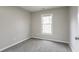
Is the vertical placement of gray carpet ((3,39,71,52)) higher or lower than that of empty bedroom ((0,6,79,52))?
lower

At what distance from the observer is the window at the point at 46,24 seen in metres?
4.64

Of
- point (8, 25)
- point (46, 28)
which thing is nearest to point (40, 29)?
point (46, 28)

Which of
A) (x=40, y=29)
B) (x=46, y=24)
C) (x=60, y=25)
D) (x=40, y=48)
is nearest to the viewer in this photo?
(x=40, y=48)

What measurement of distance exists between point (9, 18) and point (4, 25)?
497 millimetres

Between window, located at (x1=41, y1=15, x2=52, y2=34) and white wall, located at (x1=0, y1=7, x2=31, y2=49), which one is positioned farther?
window, located at (x1=41, y1=15, x2=52, y2=34)

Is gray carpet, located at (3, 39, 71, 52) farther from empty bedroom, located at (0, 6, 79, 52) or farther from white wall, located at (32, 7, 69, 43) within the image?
white wall, located at (32, 7, 69, 43)

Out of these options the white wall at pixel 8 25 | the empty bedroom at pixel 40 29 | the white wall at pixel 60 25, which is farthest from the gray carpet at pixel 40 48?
the white wall at pixel 60 25

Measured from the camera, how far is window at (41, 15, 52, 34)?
464cm

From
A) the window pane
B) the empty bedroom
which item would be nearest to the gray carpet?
the empty bedroom

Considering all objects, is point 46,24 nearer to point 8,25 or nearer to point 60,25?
point 60,25

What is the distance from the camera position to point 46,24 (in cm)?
484

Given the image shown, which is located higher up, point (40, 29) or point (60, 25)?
point (60, 25)

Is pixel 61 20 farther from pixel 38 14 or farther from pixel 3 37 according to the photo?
pixel 3 37
